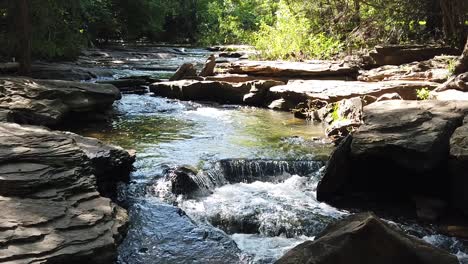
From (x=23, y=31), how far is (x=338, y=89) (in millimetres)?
6544

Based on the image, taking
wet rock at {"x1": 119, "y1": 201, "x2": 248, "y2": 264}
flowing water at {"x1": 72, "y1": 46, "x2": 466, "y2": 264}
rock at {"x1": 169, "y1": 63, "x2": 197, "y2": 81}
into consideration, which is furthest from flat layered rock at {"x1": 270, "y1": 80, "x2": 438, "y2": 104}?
wet rock at {"x1": 119, "y1": 201, "x2": 248, "y2": 264}

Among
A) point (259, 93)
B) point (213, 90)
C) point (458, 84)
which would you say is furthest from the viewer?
point (213, 90)

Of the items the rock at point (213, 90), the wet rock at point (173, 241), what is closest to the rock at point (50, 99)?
the rock at point (213, 90)

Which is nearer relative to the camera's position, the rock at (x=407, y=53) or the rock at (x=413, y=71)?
the rock at (x=413, y=71)

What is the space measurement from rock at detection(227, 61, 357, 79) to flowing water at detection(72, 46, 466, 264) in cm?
245

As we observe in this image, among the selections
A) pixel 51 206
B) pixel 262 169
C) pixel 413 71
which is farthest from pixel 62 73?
pixel 51 206

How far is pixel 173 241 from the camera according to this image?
464cm

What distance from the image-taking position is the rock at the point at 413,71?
10.3 m

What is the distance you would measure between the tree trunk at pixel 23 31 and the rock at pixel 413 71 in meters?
7.33

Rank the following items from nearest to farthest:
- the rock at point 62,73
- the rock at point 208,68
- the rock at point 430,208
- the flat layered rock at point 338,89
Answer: the rock at point 430,208, the flat layered rock at point 338,89, the rock at point 62,73, the rock at point 208,68

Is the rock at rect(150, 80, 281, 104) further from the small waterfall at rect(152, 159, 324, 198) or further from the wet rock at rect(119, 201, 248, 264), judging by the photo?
the wet rock at rect(119, 201, 248, 264)

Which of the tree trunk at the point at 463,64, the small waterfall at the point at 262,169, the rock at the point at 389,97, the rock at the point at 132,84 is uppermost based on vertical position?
the tree trunk at the point at 463,64

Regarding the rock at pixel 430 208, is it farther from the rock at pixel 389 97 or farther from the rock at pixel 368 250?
the rock at pixel 389 97

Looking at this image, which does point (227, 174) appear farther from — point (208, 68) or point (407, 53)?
point (407, 53)
